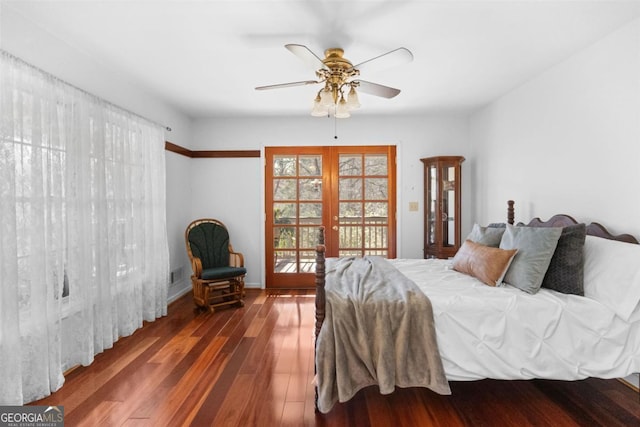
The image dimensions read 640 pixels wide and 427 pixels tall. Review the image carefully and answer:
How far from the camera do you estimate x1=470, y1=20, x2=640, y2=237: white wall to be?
85.0 inches

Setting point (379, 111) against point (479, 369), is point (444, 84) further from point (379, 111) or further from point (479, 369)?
point (479, 369)

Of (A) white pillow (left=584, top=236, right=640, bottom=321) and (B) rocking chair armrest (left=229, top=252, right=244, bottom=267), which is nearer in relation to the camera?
(A) white pillow (left=584, top=236, right=640, bottom=321)

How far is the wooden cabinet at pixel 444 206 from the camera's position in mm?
4020

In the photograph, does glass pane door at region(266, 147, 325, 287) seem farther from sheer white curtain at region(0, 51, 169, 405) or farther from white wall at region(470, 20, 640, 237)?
white wall at region(470, 20, 640, 237)

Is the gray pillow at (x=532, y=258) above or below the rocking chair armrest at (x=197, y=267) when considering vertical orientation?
above

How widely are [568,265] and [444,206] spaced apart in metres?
2.04

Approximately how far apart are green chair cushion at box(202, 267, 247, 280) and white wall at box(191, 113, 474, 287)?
28.9 inches

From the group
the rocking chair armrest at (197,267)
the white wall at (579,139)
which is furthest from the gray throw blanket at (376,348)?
the rocking chair armrest at (197,267)

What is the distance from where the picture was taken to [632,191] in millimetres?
2135

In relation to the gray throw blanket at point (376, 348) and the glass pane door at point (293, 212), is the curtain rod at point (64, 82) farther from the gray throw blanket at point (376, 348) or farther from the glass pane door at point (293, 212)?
the gray throw blanket at point (376, 348)

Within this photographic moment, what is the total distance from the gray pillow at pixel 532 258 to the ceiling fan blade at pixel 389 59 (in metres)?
1.53

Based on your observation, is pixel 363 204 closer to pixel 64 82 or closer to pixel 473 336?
pixel 473 336

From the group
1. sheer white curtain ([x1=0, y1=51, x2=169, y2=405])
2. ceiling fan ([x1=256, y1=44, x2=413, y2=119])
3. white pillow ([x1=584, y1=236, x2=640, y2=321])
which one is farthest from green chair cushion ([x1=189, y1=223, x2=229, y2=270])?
white pillow ([x1=584, y1=236, x2=640, y2=321])

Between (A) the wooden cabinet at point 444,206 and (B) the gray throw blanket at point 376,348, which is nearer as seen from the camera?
(B) the gray throw blanket at point 376,348
